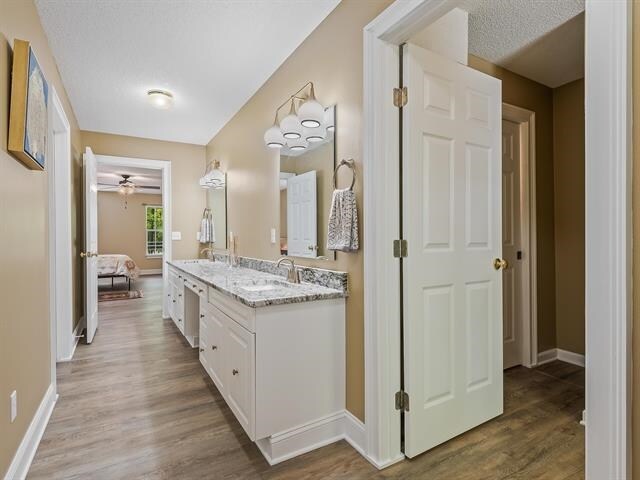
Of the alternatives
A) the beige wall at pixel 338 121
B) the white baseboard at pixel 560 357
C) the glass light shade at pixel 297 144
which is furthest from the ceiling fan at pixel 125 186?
the white baseboard at pixel 560 357

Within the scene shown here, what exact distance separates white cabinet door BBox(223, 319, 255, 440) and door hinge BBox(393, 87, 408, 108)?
135cm

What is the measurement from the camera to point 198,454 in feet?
5.81

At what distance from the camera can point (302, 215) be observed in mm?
2443

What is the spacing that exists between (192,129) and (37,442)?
350cm

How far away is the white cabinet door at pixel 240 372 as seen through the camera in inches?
66.7

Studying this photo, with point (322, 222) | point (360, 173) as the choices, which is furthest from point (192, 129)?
point (360, 173)

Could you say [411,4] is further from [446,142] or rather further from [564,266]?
[564,266]

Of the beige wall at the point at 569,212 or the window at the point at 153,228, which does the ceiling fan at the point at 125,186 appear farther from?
the beige wall at the point at 569,212

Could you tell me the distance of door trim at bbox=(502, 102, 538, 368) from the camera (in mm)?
2922

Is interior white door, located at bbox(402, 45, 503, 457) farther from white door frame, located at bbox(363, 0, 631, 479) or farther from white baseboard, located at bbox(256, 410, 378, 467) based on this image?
white door frame, located at bbox(363, 0, 631, 479)

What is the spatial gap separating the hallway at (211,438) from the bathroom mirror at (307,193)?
114 cm

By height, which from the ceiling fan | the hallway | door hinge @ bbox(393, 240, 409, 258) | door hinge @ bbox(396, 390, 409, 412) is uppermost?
the ceiling fan

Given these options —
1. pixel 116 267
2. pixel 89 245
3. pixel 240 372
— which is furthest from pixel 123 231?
pixel 240 372

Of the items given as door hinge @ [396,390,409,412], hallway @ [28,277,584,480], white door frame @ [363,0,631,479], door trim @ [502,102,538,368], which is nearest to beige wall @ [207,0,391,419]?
door hinge @ [396,390,409,412]
